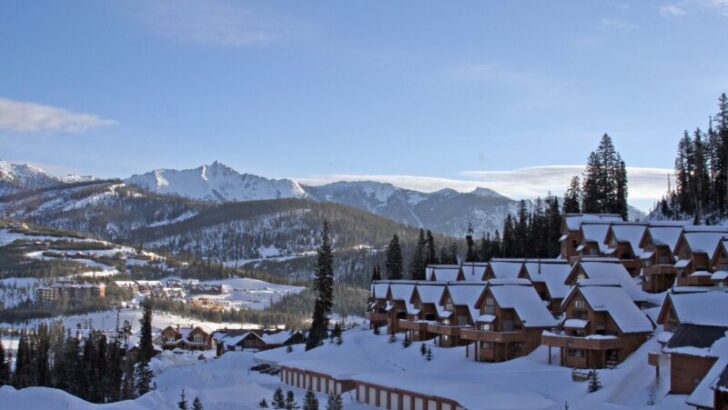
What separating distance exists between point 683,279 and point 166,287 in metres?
165

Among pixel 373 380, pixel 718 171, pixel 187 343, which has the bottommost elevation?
pixel 187 343

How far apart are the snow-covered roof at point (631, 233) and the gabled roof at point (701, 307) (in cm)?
2037

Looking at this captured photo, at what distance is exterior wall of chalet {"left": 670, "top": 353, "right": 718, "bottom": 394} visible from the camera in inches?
1344

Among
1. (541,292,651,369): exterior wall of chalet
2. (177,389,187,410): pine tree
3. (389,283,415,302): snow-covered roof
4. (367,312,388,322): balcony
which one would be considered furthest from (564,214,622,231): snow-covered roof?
(177,389,187,410): pine tree

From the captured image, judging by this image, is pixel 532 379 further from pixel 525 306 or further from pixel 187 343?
pixel 187 343

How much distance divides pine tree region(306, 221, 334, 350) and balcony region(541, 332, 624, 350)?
3339cm

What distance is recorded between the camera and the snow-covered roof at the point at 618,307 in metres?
44.5

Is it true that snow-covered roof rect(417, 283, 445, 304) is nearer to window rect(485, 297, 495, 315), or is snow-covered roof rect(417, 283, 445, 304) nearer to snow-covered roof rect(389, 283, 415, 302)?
snow-covered roof rect(389, 283, 415, 302)

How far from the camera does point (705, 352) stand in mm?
33906

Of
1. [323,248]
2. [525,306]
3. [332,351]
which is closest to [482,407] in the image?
[525,306]

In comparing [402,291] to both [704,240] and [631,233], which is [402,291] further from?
[704,240]

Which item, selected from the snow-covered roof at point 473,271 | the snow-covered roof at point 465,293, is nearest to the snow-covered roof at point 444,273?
the snow-covered roof at point 473,271

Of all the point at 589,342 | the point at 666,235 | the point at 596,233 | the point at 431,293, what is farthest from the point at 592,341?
the point at 431,293

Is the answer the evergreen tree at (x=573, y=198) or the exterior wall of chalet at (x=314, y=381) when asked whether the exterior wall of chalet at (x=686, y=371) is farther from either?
the evergreen tree at (x=573, y=198)
